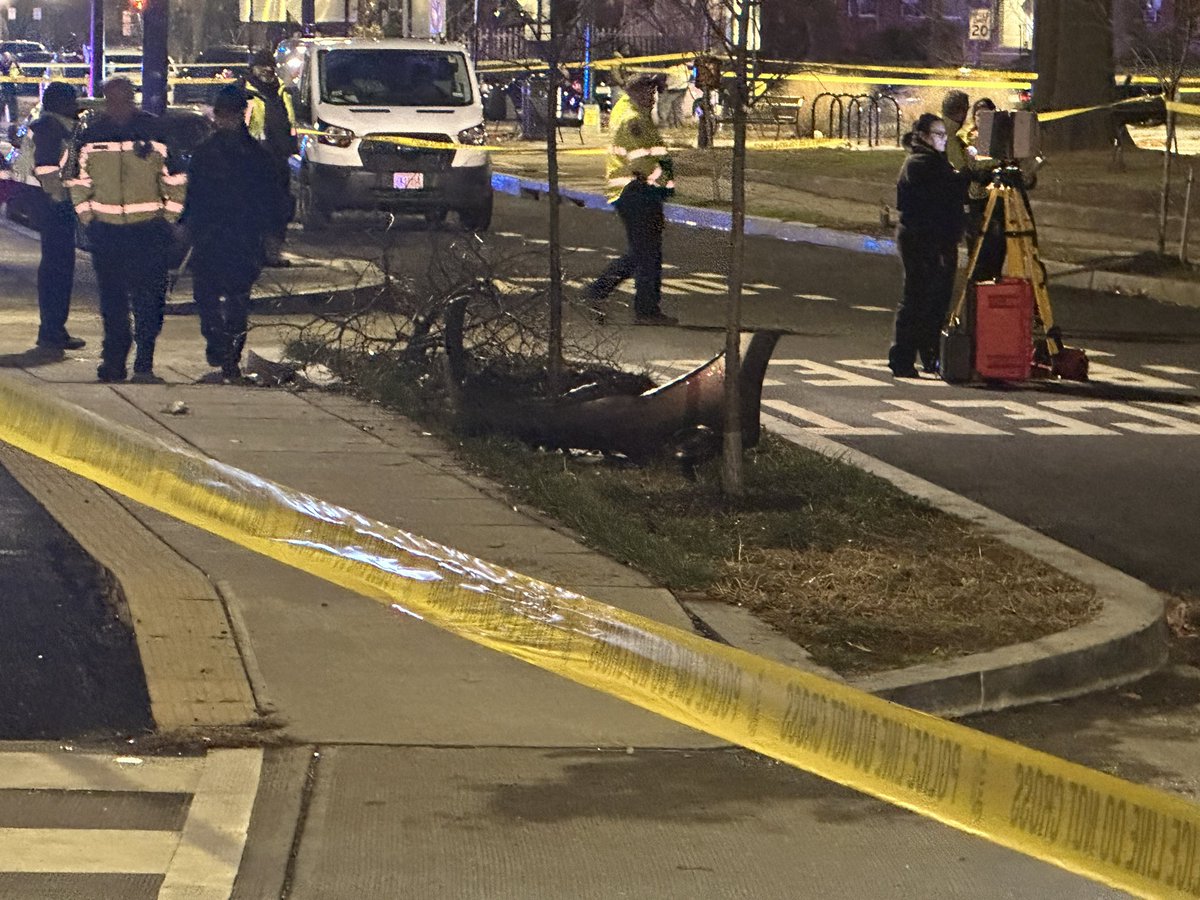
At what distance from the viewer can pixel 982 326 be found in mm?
12977

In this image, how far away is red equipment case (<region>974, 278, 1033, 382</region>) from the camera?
1283 cm

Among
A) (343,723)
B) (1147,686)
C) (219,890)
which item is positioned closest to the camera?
(219,890)

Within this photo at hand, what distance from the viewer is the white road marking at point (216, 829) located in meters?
4.77

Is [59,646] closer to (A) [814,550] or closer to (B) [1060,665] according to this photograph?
(A) [814,550]

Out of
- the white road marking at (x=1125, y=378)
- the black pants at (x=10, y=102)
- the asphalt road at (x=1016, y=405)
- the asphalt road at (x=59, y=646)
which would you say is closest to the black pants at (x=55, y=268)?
the asphalt road at (x=1016, y=405)

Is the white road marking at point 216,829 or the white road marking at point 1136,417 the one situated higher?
the white road marking at point 1136,417

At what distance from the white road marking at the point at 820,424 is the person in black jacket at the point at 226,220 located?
3.26 m

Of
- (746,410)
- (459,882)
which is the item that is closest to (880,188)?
(746,410)

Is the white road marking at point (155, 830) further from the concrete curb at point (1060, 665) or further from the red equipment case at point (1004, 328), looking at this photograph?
the red equipment case at point (1004, 328)

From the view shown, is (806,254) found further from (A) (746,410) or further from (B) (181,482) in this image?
(B) (181,482)

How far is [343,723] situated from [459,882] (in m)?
1.23

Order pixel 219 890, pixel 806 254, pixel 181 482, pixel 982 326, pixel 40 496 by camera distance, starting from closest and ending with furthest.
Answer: pixel 181 482
pixel 219 890
pixel 40 496
pixel 982 326
pixel 806 254

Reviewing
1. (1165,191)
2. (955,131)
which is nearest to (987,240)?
(955,131)

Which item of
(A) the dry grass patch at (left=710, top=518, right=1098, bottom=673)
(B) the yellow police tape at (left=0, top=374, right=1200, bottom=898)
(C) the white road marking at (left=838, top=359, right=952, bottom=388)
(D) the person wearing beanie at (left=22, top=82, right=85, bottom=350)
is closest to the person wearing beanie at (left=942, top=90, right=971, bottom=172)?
(C) the white road marking at (left=838, top=359, right=952, bottom=388)
